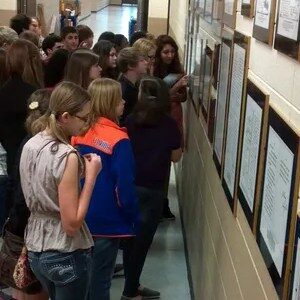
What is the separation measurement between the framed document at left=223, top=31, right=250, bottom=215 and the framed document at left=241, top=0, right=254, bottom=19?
9 cm

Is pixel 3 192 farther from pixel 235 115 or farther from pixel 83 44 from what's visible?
pixel 83 44

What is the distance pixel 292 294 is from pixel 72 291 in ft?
4.98

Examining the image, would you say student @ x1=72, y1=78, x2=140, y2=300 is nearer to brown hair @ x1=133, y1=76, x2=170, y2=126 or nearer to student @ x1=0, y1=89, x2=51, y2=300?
student @ x1=0, y1=89, x2=51, y2=300

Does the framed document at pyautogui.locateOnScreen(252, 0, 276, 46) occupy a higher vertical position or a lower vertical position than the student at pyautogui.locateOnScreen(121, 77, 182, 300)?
higher

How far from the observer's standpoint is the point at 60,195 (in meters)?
2.77

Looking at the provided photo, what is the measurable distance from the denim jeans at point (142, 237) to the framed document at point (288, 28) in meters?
2.29

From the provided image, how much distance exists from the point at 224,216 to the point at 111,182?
672 millimetres

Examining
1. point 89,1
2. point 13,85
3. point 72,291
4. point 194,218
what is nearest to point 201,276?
point 194,218

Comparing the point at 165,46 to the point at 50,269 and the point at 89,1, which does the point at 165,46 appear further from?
the point at 89,1

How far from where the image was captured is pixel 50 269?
114 inches

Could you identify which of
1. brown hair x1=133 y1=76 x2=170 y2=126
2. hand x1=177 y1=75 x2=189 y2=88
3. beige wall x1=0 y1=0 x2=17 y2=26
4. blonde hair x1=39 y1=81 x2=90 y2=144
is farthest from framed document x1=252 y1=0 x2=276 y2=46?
beige wall x1=0 y1=0 x2=17 y2=26

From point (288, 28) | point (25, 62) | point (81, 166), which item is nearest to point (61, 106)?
point (81, 166)

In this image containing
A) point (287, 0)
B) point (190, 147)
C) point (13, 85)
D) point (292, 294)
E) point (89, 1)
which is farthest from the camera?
point (89, 1)

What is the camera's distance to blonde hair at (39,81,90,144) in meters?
2.87
